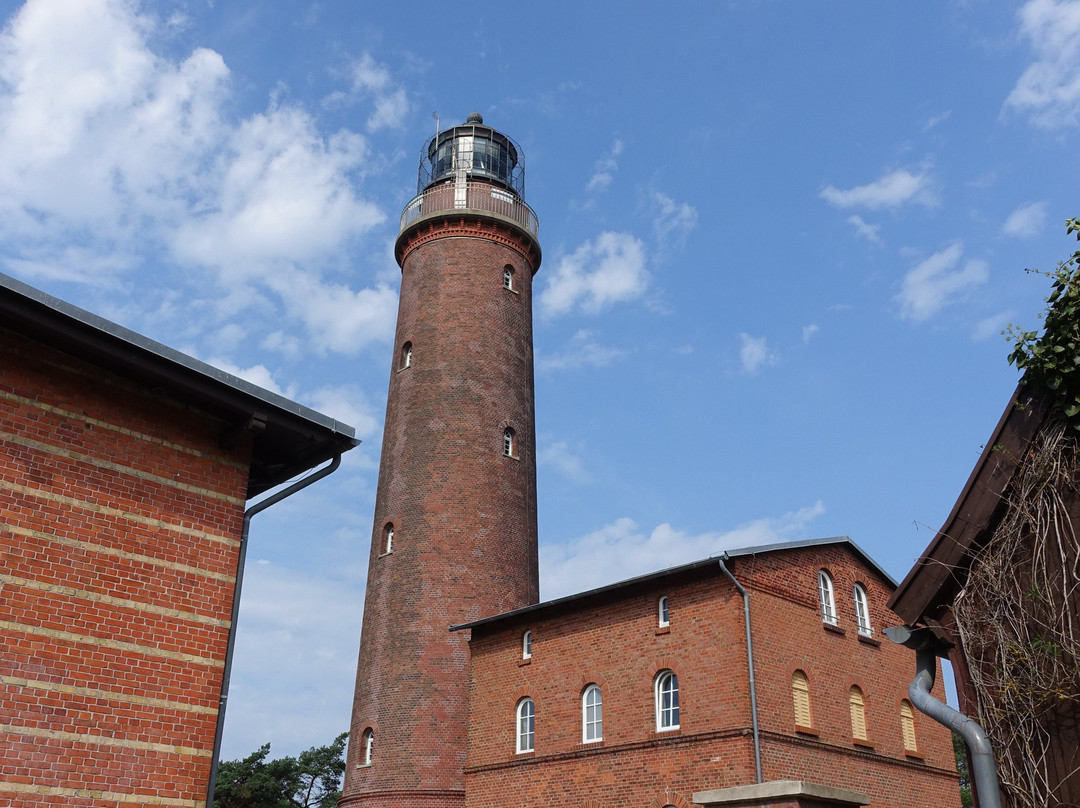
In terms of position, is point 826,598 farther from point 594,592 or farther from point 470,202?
point 470,202

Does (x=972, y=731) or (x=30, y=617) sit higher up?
(x=30, y=617)

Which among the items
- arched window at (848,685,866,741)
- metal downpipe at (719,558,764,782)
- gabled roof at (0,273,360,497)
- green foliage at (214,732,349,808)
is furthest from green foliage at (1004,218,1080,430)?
green foliage at (214,732,349,808)

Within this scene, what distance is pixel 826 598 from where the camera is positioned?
18.5 meters

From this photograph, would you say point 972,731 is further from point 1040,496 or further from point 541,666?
point 541,666

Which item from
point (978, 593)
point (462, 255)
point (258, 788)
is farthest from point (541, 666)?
point (258, 788)

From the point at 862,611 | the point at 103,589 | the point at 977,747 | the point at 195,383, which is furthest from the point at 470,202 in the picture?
the point at 977,747

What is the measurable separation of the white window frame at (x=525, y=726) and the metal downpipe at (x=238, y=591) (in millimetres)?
11621

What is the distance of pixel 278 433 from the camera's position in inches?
340

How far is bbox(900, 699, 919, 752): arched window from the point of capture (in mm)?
19203

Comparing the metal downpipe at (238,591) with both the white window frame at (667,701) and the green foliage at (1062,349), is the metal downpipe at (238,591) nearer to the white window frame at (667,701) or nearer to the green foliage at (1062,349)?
the green foliage at (1062,349)

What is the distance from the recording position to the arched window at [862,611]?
19203mm

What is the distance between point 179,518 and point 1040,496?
6933mm

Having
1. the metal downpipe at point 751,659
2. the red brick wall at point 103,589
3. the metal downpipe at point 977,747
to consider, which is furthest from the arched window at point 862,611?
the red brick wall at point 103,589

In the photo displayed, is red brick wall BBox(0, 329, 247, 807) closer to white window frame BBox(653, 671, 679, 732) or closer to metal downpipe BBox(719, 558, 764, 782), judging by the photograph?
metal downpipe BBox(719, 558, 764, 782)
